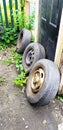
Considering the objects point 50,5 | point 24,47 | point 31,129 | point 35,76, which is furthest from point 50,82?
point 24,47

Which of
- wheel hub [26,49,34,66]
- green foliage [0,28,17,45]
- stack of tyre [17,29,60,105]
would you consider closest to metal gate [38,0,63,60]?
stack of tyre [17,29,60,105]

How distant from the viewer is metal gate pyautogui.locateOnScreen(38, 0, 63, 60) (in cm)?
265

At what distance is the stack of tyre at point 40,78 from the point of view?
2432 mm

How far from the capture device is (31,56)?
11.2ft

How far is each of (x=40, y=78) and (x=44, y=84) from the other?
0.83ft

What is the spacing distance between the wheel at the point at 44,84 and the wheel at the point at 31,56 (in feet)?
1.10

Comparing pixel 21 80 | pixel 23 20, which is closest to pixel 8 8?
pixel 23 20

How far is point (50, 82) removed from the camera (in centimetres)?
241

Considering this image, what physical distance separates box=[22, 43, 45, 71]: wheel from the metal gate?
0.21m

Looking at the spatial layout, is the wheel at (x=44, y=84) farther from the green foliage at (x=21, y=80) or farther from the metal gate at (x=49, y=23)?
the metal gate at (x=49, y=23)

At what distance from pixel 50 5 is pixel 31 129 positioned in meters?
A: 2.10

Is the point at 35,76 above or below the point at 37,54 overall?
below

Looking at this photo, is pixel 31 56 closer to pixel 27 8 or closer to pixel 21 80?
pixel 21 80

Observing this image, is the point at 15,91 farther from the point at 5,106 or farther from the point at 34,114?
the point at 34,114
